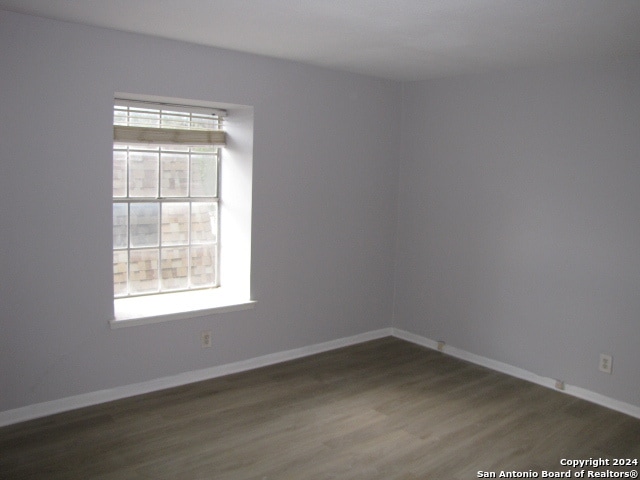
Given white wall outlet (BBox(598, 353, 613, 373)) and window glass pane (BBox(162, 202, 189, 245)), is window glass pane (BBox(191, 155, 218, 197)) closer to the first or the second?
window glass pane (BBox(162, 202, 189, 245))

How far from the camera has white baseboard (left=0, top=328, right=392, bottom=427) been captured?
3.43 metres

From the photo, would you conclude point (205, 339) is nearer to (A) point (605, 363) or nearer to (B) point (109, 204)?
(B) point (109, 204)

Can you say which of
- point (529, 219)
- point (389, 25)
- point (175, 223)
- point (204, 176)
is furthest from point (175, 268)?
point (529, 219)

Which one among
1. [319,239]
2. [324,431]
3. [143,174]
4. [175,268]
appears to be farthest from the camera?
[319,239]

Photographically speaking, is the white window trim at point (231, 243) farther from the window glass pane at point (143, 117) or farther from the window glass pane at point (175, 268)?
the window glass pane at point (143, 117)

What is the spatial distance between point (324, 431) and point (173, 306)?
55.3 inches

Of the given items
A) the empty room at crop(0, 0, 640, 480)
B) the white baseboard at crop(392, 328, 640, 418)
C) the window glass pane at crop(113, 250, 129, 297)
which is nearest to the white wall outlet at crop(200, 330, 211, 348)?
the empty room at crop(0, 0, 640, 480)

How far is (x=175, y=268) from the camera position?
4.35m

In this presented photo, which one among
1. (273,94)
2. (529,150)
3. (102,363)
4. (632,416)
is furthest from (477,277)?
(102,363)

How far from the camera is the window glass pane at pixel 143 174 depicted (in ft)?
13.3

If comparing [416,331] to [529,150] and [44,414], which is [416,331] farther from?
[44,414]

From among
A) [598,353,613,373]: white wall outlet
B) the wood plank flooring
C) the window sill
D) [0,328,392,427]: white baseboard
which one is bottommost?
the wood plank flooring

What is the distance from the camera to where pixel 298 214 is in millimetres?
4566

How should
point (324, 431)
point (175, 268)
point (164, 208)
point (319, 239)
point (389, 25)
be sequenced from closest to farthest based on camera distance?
point (389, 25) < point (324, 431) < point (164, 208) < point (175, 268) < point (319, 239)
